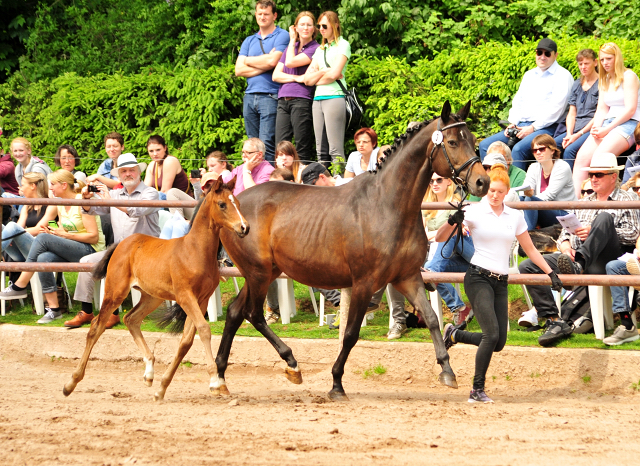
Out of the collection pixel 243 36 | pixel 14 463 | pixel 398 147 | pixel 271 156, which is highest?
pixel 243 36

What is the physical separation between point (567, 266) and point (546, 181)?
6.08 ft

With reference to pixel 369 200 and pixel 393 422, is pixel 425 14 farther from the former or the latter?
pixel 393 422

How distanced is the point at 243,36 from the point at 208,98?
189 cm

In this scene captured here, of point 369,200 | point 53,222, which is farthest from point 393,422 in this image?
point 53,222

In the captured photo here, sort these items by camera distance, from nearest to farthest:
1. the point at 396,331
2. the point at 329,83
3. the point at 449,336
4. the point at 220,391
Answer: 1. the point at 220,391
2. the point at 449,336
3. the point at 396,331
4. the point at 329,83

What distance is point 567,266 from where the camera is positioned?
7.55 metres

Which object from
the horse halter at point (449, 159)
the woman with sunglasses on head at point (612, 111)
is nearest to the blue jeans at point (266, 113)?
the woman with sunglasses on head at point (612, 111)

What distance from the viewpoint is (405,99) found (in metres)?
10.9

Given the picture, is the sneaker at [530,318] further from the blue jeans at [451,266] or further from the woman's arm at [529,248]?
the woman's arm at [529,248]

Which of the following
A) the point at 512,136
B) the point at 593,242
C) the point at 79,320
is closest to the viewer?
the point at 593,242

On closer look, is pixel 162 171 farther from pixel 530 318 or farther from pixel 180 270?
pixel 530 318

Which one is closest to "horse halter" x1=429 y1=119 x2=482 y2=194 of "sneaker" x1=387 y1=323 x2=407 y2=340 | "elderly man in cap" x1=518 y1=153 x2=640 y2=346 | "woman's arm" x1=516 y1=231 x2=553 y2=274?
"woman's arm" x1=516 y1=231 x2=553 y2=274

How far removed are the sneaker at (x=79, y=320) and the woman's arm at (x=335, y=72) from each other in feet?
13.5

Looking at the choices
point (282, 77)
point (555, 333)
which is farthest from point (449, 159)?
point (282, 77)
